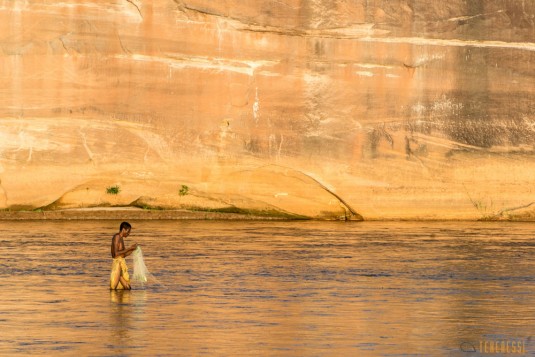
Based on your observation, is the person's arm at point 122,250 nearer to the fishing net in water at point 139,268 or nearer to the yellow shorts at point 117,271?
the yellow shorts at point 117,271

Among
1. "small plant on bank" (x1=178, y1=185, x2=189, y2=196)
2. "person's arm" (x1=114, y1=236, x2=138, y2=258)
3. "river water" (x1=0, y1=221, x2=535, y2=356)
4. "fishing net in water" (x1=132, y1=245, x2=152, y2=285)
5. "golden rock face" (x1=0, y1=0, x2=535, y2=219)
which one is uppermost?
"golden rock face" (x1=0, y1=0, x2=535, y2=219)

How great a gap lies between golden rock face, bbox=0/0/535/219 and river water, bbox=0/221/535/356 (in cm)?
338

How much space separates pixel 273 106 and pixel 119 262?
16.2 m

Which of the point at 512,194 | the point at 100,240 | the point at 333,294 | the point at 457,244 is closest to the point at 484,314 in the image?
the point at 333,294

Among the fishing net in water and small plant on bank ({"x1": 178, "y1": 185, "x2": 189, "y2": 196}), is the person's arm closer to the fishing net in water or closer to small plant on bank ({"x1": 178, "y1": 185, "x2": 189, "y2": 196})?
the fishing net in water

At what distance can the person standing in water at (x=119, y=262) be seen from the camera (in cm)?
1884

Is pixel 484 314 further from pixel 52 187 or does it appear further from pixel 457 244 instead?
pixel 52 187

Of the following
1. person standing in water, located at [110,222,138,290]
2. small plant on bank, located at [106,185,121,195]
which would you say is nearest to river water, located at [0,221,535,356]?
person standing in water, located at [110,222,138,290]

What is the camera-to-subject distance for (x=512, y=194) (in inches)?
1351

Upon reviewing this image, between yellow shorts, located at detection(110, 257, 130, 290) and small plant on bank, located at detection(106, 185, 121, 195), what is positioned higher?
small plant on bank, located at detection(106, 185, 121, 195)

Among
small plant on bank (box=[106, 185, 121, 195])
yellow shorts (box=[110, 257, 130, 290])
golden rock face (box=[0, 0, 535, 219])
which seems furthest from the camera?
golden rock face (box=[0, 0, 535, 219])

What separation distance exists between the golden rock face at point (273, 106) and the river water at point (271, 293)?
3.38 m

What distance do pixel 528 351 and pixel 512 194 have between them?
21065 mm

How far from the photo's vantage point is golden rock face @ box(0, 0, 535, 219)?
34.2 m
